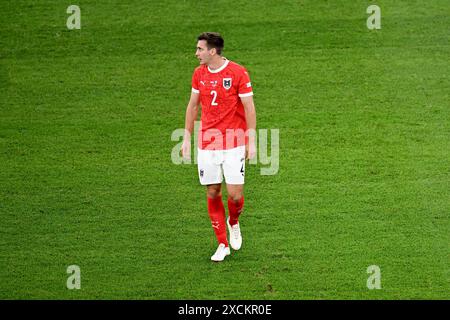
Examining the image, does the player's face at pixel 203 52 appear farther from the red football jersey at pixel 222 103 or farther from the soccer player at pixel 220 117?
the red football jersey at pixel 222 103

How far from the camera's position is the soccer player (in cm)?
884

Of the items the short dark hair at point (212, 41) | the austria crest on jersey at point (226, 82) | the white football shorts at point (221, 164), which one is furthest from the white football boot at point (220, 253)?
the short dark hair at point (212, 41)

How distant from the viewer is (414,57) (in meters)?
13.2

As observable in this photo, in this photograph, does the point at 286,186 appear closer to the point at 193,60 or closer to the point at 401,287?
the point at 401,287

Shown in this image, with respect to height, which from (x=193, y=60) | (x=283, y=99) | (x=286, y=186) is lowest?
(x=286, y=186)

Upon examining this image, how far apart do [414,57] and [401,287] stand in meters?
5.44

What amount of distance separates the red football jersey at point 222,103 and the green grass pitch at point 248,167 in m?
1.28

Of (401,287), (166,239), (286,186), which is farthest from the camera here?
(286,186)

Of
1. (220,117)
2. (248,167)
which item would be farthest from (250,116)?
(248,167)

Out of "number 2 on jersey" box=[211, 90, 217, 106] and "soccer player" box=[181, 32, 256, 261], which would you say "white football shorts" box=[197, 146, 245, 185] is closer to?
"soccer player" box=[181, 32, 256, 261]

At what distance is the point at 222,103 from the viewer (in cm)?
887

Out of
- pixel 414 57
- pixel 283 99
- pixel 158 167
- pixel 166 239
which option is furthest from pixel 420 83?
pixel 166 239

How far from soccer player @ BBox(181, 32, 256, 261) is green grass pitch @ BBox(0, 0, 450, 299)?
961mm

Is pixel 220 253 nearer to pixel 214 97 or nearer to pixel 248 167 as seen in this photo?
pixel 214 97
